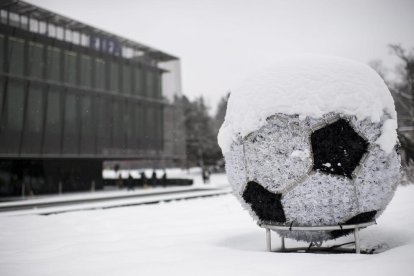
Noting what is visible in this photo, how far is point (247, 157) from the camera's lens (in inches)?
208

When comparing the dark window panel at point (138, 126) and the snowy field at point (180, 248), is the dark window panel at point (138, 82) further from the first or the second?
the snowy field at point (180, 248)

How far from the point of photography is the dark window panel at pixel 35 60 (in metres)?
25.3

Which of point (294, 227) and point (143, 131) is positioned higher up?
point (143, 131)

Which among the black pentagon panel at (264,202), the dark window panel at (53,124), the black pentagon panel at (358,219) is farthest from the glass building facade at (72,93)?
the black pentagon panel at (358,219)

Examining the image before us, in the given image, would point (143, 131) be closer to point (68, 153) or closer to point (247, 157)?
point (68, 153)

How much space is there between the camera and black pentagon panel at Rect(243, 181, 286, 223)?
200 inches

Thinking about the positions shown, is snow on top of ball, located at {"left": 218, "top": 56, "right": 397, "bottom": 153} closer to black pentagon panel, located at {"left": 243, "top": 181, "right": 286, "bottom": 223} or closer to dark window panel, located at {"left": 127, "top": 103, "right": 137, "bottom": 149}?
black pentagon panel, located at {"left": 243, "top": 181, "right": 286, "bottom": 223}

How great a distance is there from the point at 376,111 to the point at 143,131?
1124 inches

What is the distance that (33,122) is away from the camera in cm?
2511

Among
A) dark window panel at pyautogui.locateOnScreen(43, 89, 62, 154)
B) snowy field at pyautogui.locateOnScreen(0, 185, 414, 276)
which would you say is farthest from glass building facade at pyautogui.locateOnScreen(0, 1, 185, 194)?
snowy field at pyautogui.locateOnScreen(0, 185, 414, 276)

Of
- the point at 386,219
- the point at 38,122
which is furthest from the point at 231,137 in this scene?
the point at 38,122

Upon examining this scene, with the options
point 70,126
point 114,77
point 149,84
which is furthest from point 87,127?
point 149,84

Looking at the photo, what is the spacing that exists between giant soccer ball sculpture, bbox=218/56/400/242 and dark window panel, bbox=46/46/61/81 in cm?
2423

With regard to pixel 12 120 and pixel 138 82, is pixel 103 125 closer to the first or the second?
pixel 138 82
